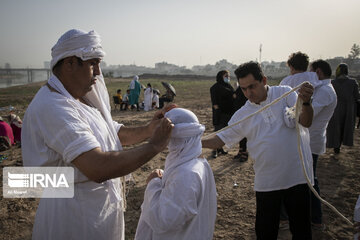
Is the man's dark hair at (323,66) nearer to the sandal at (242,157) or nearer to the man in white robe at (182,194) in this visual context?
the sandal at (242,157)

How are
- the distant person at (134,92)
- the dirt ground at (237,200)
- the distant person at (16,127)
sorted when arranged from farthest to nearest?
1. the distant person at (134,92)
2. the distant person at (16,127)
3. the dirt ground at (237,200)

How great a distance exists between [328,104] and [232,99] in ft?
11.4

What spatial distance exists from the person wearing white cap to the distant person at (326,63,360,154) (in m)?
6.68

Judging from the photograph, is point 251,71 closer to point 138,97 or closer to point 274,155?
point 274,155

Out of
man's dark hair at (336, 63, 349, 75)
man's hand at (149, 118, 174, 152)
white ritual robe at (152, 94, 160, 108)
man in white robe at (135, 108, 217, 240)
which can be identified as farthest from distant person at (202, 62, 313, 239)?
white ritual robe at (152, 94, 160, 108)

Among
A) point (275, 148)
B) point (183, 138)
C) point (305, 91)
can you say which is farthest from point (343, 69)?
point (183, 138)

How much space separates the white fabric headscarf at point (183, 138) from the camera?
197cm

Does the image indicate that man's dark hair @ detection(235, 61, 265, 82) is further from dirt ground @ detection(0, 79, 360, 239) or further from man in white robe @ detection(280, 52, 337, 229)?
dirt ground @ detection(0, 79, 360, 239)

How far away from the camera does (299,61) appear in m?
3.93

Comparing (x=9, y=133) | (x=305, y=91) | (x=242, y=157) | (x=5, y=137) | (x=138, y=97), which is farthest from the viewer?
(x=138, y=97)

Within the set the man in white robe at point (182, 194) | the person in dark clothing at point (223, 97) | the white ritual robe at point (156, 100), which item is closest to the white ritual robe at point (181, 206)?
the man in white robe at point (182, 194)

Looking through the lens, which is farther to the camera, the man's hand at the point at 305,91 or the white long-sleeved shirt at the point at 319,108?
the white long-sleeved shirt at the point at 319,108

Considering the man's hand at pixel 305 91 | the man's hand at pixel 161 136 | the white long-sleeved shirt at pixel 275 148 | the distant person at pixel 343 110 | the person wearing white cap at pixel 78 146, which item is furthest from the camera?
the distant person at pixel 343 110

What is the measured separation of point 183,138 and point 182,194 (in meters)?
0.42
